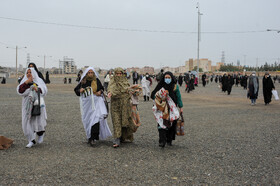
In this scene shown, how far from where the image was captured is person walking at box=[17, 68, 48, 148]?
6312 mm

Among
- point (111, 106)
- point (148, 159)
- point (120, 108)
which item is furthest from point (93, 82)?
point (148, 159)

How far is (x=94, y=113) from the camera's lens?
6.59m

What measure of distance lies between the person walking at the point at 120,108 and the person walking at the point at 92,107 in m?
0.29

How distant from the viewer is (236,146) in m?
6.50

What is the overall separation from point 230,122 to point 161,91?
4.41 m

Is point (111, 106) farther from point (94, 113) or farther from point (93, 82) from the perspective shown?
point (93, 82)

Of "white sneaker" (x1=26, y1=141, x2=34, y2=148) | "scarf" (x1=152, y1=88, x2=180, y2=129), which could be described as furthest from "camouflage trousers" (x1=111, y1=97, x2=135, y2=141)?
"white sneaker" (x1=26, y1=141, x2=34, y2=148)

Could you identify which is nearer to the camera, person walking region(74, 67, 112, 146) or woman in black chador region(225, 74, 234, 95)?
person walking region(74, 67, 112, 146)

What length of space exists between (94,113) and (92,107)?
5.5 inches

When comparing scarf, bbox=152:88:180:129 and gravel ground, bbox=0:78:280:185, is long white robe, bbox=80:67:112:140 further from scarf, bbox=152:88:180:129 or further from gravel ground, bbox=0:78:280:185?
scarf, bbox=152:88:180:129

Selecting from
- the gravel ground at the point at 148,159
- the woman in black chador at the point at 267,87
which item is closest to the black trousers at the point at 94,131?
the gravel ground at the point at 148,159

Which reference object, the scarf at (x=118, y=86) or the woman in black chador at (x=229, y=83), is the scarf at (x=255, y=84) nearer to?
the woman in black chador at (x=229, y=83)

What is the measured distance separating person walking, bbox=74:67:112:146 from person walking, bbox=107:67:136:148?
294 mm

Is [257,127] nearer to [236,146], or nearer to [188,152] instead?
[236,146]
